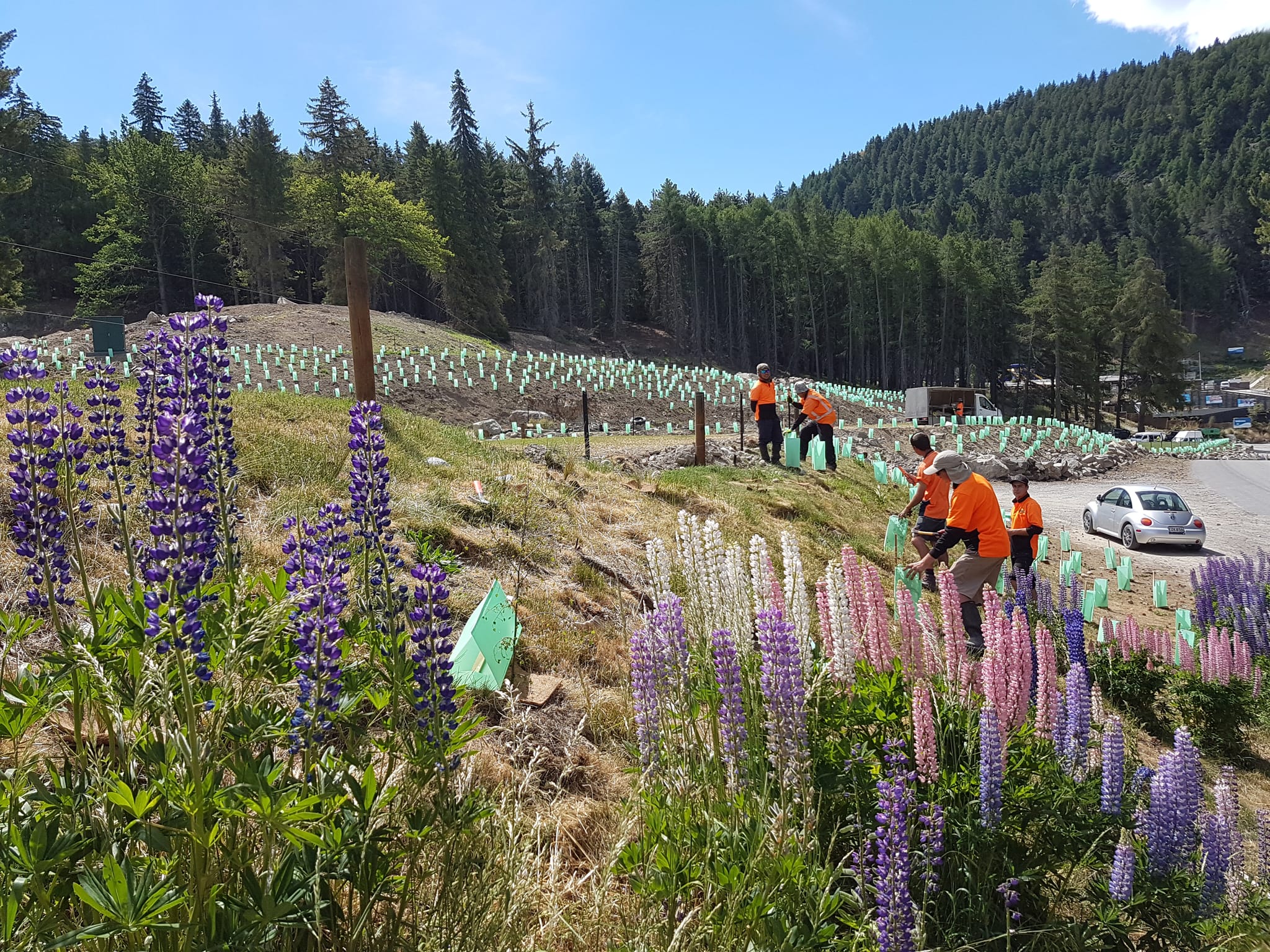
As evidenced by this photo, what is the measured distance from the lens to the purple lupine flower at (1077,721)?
10.3 feet

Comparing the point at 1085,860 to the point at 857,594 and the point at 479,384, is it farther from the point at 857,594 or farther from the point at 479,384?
the point at 479,384

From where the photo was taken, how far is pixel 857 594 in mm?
3373

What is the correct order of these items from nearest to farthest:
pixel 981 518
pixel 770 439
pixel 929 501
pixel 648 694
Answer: pixel 648 694 → pixel 981 518 → pixel 929 501 → pixel 770 439

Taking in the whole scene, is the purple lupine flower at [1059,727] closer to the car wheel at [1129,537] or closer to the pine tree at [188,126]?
the car wheel at [1129,537]

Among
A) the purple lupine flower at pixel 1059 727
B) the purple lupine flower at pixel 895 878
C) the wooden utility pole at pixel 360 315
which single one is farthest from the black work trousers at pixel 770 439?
the purple lupine flower at pixel 895 878

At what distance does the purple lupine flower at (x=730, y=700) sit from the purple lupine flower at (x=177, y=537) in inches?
62.4

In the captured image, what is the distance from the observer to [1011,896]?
7.68ft

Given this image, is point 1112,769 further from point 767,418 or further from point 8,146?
point 8,146

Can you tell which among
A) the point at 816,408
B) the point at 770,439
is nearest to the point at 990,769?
the point at 770,439

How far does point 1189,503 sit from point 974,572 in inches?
883

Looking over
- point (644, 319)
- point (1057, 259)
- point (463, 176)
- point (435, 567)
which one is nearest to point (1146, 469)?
point (435, 567)

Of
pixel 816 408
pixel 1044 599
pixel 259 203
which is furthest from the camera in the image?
pixel 259 203

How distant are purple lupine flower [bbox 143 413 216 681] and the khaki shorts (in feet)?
23.3

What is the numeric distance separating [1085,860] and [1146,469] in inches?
1390
